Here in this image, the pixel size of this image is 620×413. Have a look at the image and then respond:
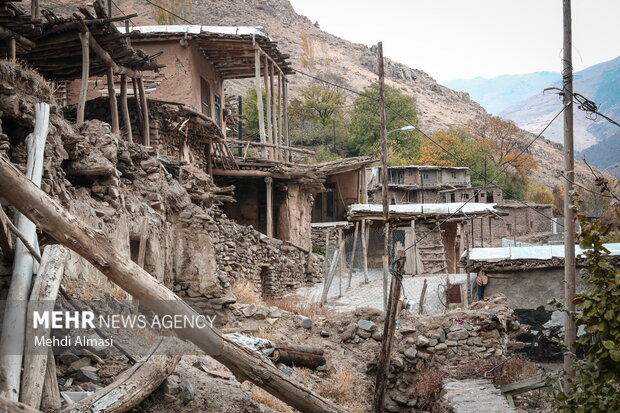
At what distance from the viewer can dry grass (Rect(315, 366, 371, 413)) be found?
10055mm

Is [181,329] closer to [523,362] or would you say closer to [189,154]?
[523,362]

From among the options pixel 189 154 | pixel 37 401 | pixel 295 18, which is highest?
pixel 295 18

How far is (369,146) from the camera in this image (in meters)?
47.8

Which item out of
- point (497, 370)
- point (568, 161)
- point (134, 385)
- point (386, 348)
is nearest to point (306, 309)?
point (497, 370)

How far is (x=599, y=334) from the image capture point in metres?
5.59

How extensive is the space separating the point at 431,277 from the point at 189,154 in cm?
838

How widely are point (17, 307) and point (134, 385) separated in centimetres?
122

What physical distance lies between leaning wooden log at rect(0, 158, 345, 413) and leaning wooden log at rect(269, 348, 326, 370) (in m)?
3.53

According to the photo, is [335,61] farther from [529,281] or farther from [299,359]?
[299,359]

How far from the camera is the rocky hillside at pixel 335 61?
68.9m

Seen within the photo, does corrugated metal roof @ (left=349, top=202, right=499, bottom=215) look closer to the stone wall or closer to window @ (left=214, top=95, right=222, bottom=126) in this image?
window @ (left=214, top=95, right=222, bottom=126)

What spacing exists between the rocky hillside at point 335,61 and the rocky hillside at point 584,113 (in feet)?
33.5

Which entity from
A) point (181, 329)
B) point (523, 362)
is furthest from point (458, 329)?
point (181, 329)

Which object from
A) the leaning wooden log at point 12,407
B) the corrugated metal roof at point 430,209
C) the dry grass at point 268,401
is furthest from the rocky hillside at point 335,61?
the leaning wooden log at point 12,407
